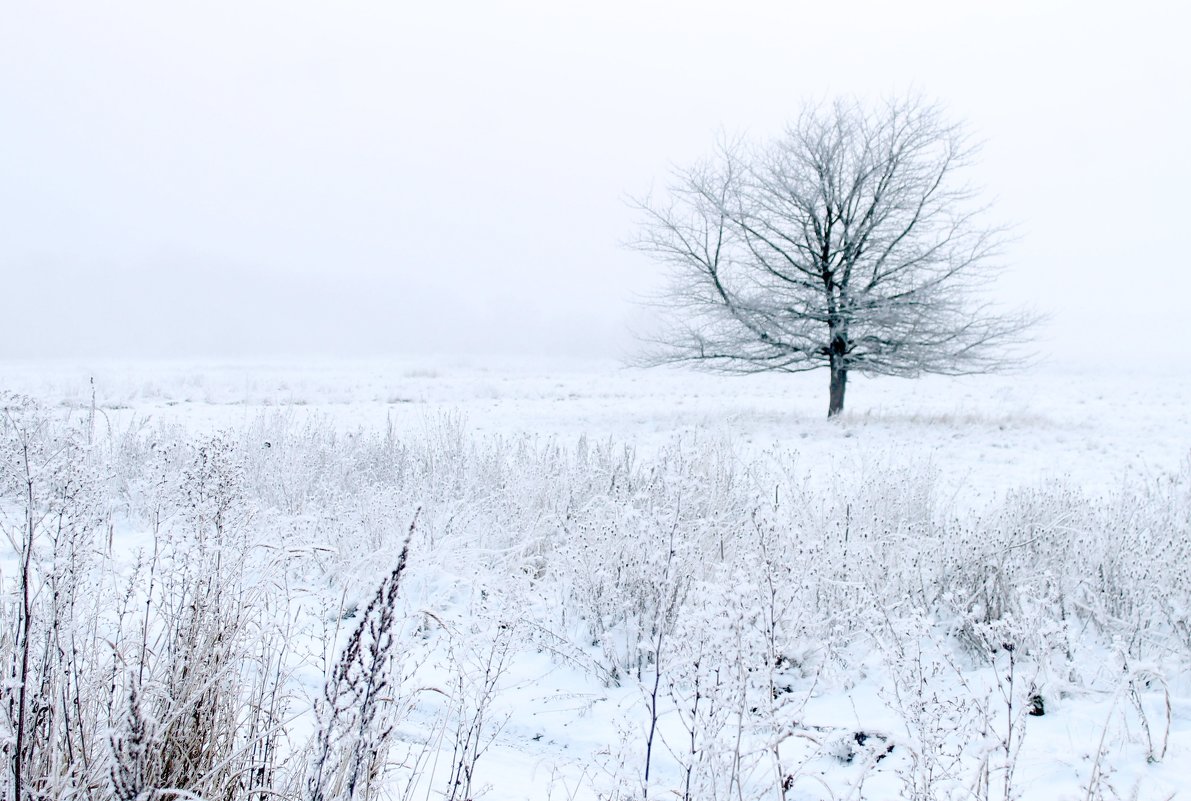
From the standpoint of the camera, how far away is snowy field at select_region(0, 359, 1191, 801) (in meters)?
1.76

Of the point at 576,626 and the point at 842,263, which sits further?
the point at 842,263

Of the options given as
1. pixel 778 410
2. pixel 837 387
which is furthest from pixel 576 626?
pixel 778 410

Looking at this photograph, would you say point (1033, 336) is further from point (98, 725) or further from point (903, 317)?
point (98, 725)

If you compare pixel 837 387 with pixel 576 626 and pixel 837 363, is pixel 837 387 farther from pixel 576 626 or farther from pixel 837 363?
pixel 576 626

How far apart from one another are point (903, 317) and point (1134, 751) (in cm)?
1264

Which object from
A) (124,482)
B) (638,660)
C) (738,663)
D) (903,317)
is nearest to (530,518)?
(638,660)

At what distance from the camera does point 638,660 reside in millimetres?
3615

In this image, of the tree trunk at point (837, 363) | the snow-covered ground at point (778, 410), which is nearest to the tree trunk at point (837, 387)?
the tree trunk at point (837, 363)

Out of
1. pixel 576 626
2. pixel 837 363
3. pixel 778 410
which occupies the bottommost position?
pixel 576 626

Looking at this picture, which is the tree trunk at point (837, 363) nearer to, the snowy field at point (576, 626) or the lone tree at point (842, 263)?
the lone tree at point (842, 263)

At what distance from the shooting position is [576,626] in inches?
170

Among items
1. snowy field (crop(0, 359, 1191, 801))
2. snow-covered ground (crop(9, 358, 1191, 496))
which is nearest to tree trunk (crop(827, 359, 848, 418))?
snow-covered ground (crop(9, 358, 1191, 496))

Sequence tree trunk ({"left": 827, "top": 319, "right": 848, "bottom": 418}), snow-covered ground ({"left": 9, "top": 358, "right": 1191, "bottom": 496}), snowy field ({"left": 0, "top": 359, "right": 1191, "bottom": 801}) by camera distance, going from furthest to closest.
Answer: tree trunk ({"left": 827, "top": 319, "right": 848, "bottom": 418}) → snow-covered ground ({"left": 9, "top": 358, "right": 1191, "bottom": 496}) → snowy field ({"left": 0, "top": 359, "right": 1191, "bottom": 801})

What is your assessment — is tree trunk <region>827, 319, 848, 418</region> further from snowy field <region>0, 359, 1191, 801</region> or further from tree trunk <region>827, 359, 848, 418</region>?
snowy field <region>0, 359, 1191, 801</region>
